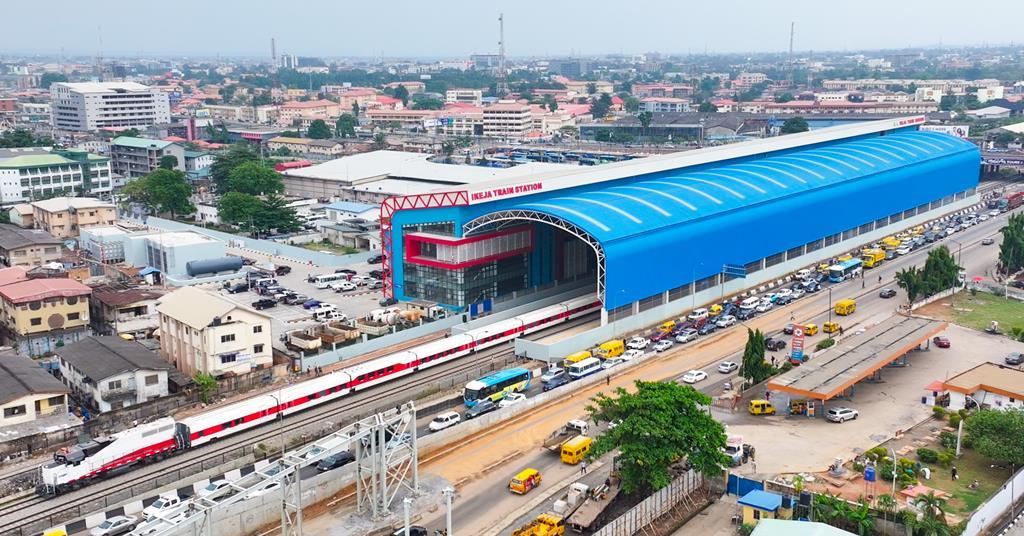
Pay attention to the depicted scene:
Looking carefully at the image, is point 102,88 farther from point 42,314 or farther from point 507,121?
point 42,314

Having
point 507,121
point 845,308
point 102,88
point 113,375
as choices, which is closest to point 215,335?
point 113,375

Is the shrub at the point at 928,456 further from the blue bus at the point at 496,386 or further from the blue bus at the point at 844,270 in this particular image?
the blue bus at the point at 844,270

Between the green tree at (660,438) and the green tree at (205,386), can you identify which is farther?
the green tree at (205,386)

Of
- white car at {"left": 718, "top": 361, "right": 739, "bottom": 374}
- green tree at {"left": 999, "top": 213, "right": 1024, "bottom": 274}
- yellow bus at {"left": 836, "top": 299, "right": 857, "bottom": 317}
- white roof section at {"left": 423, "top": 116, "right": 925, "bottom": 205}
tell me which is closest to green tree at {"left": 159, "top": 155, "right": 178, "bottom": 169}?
white roof section at {"left": 423, "top": 116, "right": 925, "bottom": 205}

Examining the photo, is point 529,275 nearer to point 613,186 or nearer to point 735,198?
point 613,186

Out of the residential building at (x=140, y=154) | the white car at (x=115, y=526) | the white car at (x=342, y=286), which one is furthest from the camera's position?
the residential building at (x=140, y=154)

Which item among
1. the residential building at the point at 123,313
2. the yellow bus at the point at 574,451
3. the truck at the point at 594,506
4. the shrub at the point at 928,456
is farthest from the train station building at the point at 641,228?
the shrub at the point at 928,456
